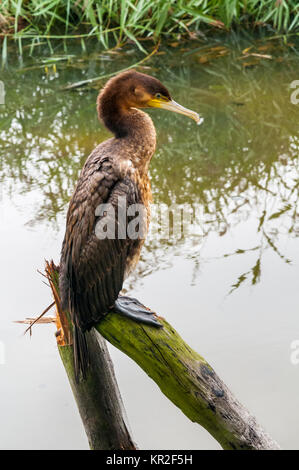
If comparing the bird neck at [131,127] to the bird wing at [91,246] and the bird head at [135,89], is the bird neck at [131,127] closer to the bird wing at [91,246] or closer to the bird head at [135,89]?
the bird head at [135,89]

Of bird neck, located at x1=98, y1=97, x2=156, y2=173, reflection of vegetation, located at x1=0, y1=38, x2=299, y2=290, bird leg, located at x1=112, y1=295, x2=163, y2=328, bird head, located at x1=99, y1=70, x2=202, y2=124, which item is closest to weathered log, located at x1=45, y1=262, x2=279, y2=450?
bird leg, located at x1=112, y1=295, x2=163, y2=328

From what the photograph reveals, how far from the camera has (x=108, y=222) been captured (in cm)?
231

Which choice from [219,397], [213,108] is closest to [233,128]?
[213,108]

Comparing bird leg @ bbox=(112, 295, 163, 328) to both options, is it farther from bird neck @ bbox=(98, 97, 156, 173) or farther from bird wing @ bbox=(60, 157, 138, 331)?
bird neck @ bbox=(98, 97, 156, 173)

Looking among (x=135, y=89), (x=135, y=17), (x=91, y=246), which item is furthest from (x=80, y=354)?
(x=135, y=17)

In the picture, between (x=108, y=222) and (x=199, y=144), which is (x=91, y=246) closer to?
(x=108, y=222)

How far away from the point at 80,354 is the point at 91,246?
371mm

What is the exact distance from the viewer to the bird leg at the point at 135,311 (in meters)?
2.25

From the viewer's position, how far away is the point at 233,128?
4.87m

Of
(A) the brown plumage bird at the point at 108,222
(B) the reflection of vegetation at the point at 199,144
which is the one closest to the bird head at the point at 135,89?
(A) the brown plumage bird at the point at 108,222

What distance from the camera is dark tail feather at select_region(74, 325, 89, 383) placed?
87.6 inches

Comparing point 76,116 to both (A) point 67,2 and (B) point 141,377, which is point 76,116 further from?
(B) point 141,377

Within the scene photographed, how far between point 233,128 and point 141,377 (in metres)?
2.42

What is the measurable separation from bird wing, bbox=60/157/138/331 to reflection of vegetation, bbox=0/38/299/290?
1.27 m
